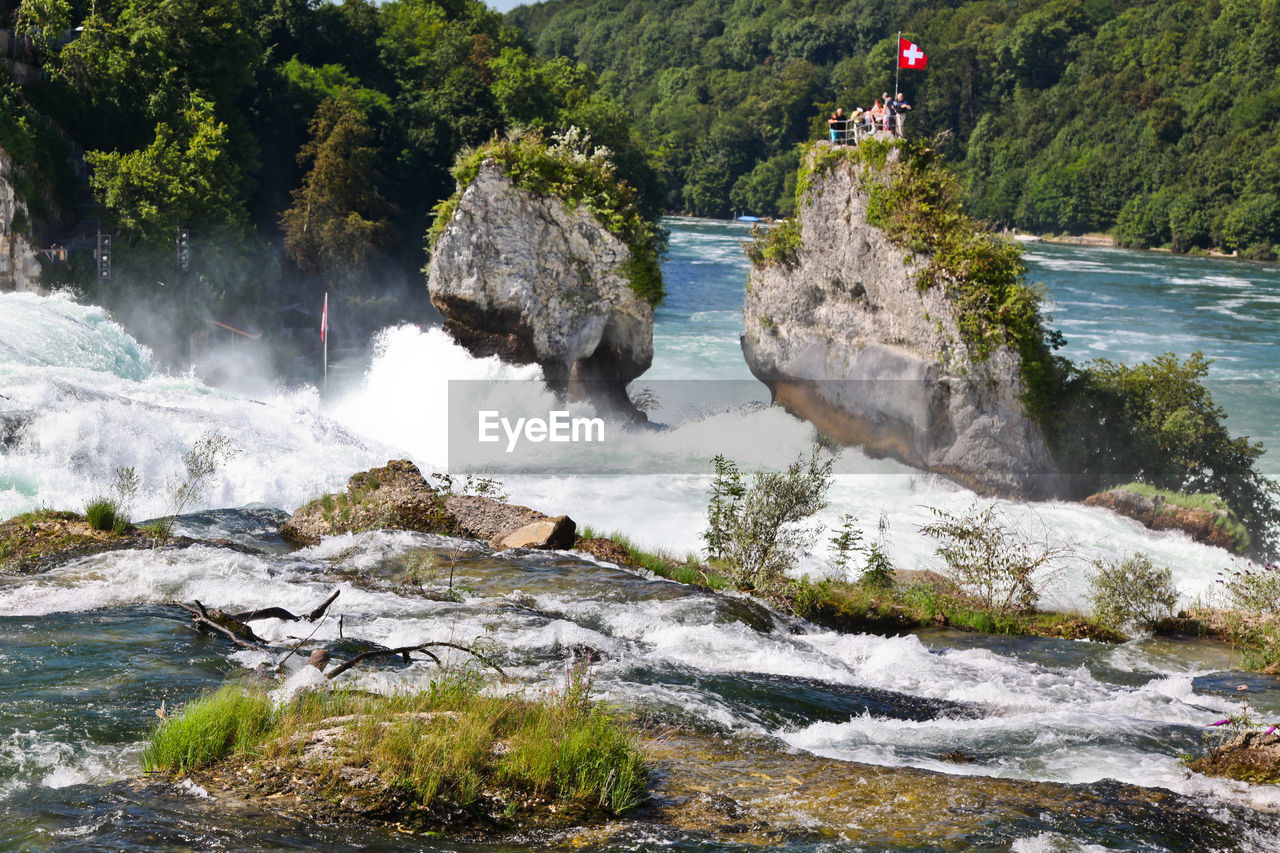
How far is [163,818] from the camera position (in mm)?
5664

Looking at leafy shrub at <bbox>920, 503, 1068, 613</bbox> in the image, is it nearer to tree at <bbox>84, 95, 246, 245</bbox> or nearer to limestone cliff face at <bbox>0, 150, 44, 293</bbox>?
limestone cliff face at <bbox>0, 150, 44, 293</bbox>

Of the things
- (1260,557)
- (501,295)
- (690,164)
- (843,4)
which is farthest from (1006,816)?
(843,4)

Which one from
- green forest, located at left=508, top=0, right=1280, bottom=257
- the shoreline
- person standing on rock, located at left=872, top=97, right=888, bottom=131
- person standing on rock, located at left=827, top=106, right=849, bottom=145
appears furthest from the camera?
green forest, located at left=508, top=0, right=1280, bottom=257

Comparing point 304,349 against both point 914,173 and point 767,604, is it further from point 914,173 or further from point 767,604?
point 767,604

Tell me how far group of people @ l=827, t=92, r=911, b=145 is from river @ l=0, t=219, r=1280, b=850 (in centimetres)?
826

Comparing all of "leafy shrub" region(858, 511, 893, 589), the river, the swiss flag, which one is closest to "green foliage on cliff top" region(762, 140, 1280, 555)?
the river

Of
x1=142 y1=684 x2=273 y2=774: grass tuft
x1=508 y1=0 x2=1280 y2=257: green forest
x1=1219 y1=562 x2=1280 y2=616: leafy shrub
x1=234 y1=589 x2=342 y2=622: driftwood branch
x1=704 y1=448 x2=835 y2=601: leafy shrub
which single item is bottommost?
x1=1219 y1=562 x2=1280 y2=616: leafy shrub

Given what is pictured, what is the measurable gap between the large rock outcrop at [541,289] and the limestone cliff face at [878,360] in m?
3.42

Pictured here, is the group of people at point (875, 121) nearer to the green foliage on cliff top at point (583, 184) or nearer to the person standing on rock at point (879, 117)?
the person standing on rock at point (879, 117)

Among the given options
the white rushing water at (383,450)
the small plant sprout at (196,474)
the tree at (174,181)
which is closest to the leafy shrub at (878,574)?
the white rushing water at (383,450)

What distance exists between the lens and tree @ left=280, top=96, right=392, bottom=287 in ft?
143

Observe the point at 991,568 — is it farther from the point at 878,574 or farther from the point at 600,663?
the point at 600,663

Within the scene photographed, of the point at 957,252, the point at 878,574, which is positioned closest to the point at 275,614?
the point at 878,574

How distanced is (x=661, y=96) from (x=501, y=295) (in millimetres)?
120357
